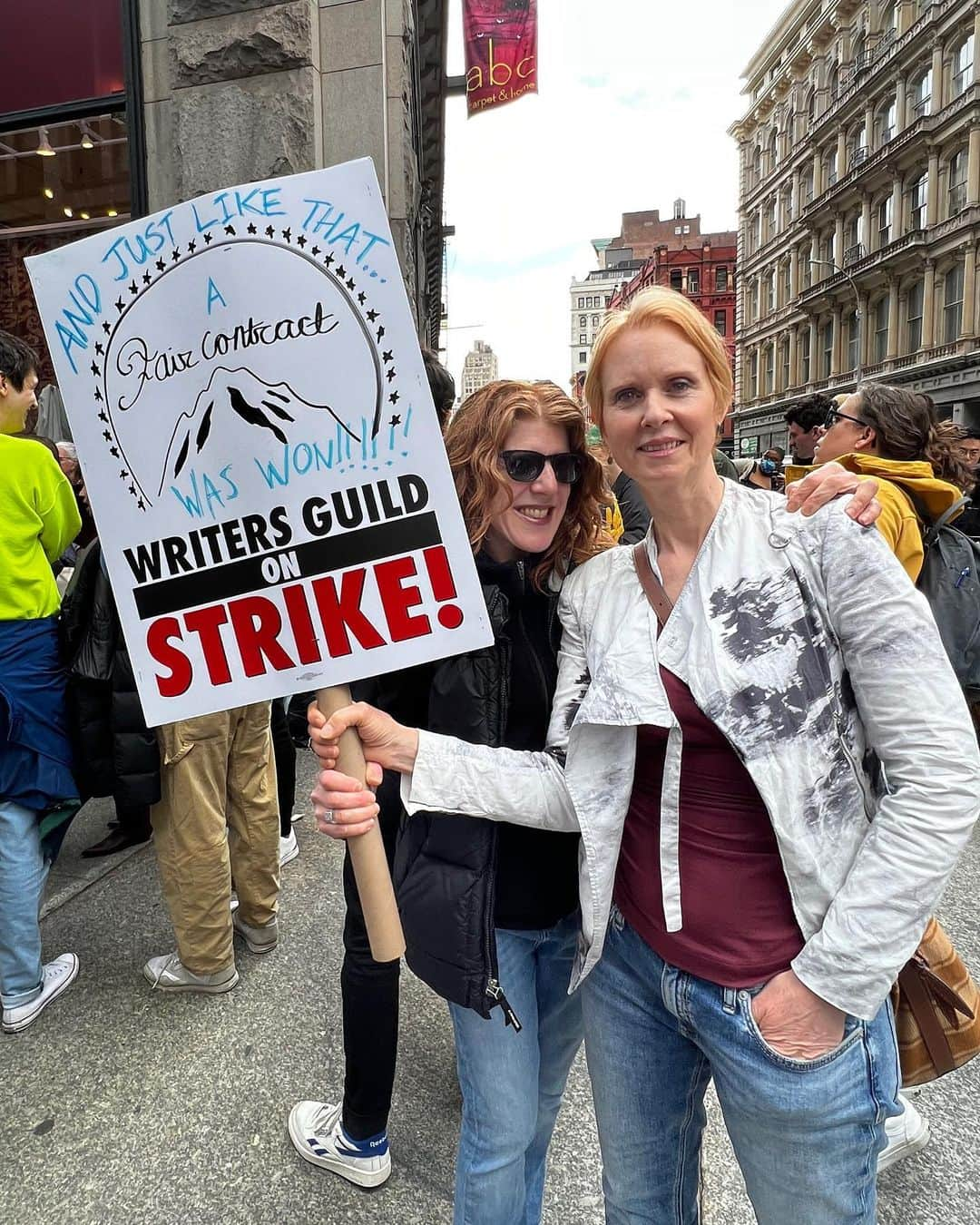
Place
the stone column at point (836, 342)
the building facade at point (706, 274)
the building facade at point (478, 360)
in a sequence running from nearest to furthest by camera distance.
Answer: the stone column at point (836, 342)
the building facade at point (706, 274)
the building facade at point (478, 360)

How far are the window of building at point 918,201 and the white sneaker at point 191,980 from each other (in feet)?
133

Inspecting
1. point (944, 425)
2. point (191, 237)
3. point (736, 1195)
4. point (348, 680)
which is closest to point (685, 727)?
point (348, 680)

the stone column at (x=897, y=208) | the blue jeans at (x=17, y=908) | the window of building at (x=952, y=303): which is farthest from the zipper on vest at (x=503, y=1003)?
the stone column at (x=897, y=208)

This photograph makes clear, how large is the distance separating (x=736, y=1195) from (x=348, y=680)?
1.82m

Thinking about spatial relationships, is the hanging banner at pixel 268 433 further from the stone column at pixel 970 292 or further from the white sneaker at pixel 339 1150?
the stone column at pixel 970 292

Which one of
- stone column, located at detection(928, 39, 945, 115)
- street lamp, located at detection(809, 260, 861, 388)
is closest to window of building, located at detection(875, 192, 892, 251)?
street lamp, located at detection(809, 260, 861, 388)

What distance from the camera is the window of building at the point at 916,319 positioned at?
3338 centimetres

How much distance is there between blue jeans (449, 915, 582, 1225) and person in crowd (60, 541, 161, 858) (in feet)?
5.19

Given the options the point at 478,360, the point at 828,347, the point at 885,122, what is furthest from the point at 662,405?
the point at 478,360

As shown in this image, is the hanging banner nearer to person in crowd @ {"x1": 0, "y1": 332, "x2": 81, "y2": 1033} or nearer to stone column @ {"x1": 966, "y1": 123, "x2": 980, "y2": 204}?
Result: person in crowd @ {"x1": 0, "y1": 332, "x2": 81, "y2": 1033}

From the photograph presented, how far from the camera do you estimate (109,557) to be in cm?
140

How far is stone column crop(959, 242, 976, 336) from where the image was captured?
97.2 feet

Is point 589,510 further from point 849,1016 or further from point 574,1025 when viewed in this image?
point 574,1025

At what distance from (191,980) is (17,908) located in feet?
2.14
